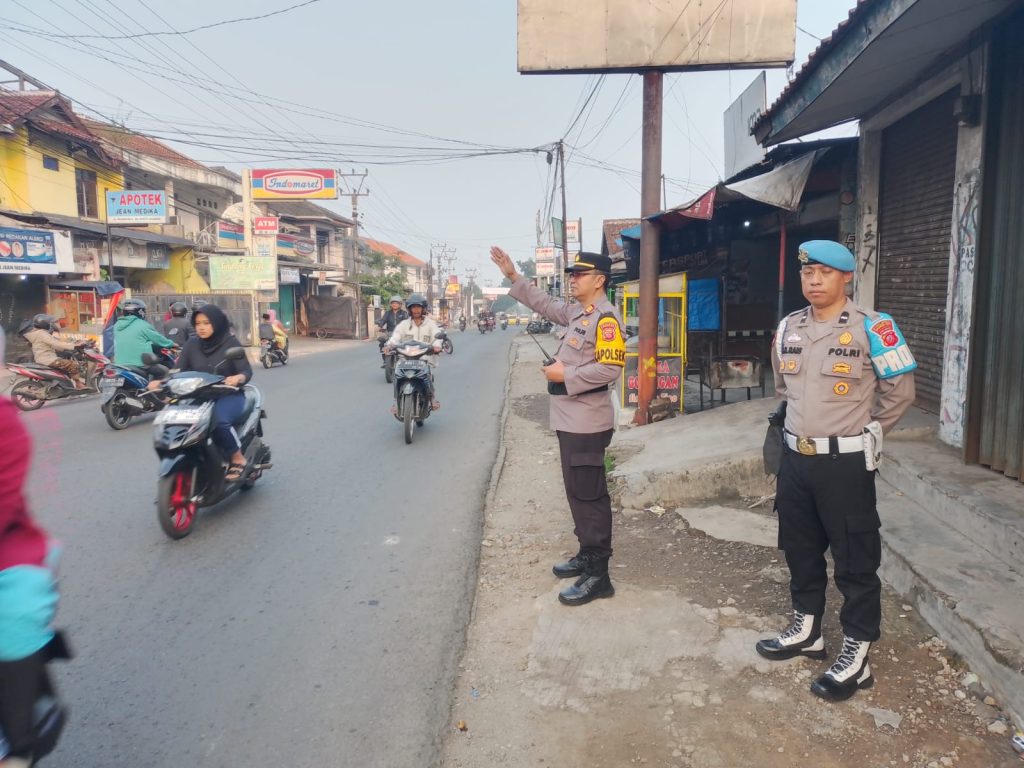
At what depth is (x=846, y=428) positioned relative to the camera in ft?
9.05

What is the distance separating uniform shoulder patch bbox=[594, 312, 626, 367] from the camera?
143 inches

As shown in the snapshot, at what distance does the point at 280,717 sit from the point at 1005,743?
8.62ft

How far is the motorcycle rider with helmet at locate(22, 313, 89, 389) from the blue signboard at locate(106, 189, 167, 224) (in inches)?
373

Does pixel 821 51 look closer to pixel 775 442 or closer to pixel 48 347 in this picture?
pixel 775 442

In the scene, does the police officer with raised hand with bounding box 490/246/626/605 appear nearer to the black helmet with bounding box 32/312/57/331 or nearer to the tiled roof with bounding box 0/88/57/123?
the black helmet with bounding box 32/312/57/331

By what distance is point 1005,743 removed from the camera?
7.95 feet

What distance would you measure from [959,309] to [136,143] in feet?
99.6

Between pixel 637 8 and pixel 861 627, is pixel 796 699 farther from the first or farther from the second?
pixel 637 8

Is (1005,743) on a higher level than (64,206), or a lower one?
lower

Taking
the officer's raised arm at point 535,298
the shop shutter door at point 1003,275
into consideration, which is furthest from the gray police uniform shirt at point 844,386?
the shop shutter door at point 1003,275

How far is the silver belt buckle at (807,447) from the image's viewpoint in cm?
279

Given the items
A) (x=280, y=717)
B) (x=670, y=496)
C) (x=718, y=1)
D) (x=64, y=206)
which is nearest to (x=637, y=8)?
(x=718, y=1)

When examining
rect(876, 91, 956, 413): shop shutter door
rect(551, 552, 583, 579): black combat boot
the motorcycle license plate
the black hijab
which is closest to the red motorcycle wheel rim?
the motorcycle license plate

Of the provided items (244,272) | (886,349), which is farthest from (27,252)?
(886,349)
